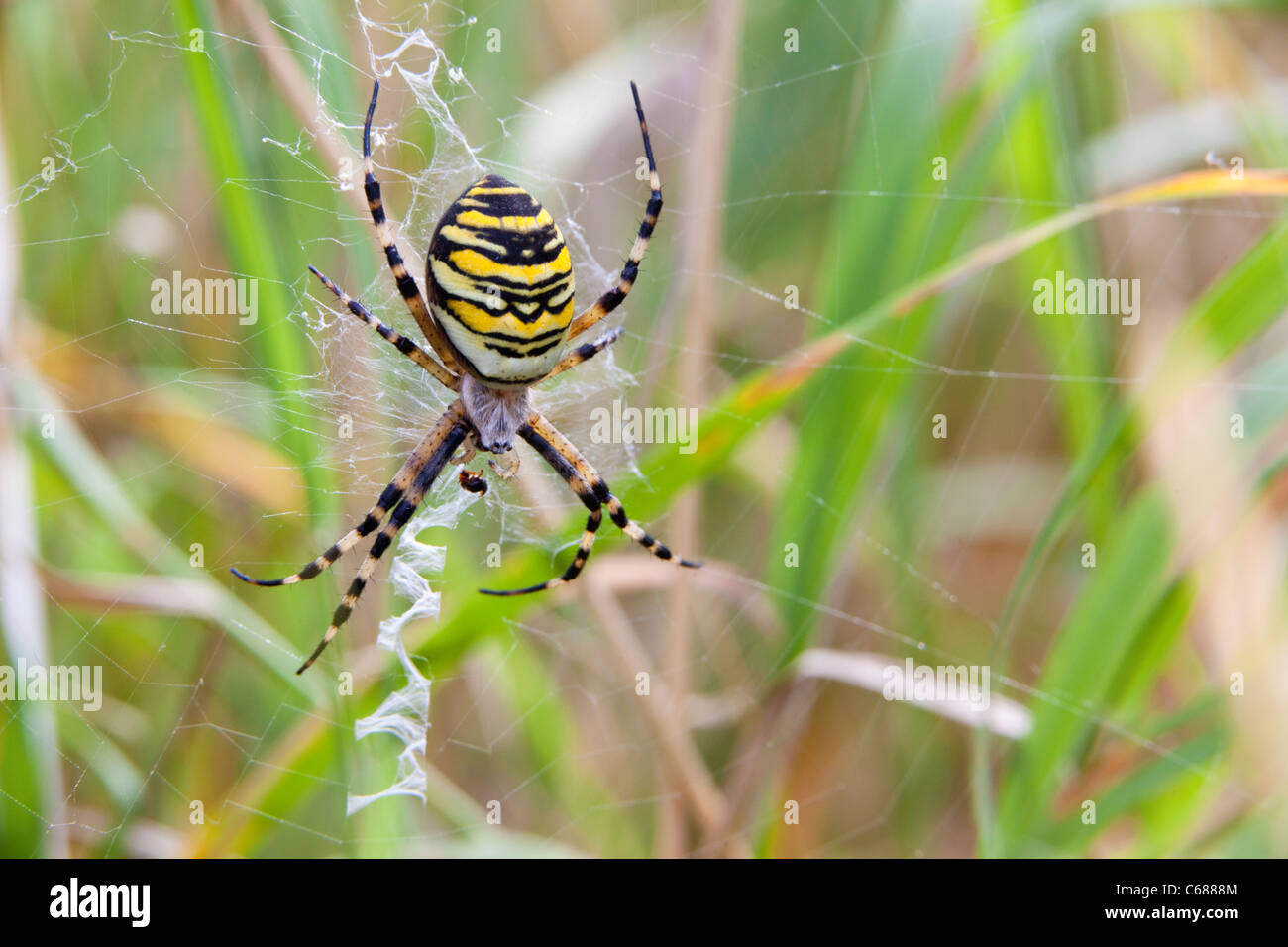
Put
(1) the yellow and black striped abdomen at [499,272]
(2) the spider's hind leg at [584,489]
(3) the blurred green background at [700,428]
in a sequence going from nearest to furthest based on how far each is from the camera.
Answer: (1) the yellow and black striped abdomen at [499,272] < (3) the blurred green background at [700,428] < (2) the spider's hind leg at [584,489]

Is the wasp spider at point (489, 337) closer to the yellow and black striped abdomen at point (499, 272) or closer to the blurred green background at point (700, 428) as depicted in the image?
the yellow and black striped abdomen at point (499, 272)

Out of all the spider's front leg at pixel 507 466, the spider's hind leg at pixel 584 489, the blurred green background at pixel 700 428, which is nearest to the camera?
the blurred green background at pixel 700 428

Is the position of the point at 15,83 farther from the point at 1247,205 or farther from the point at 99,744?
the point at 1247,205

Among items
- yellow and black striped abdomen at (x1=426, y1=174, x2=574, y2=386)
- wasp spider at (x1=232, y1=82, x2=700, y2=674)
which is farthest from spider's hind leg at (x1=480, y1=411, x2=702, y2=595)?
yellow and black striped abdomen at (x1=426, y1=174, x2=574, y2=386)

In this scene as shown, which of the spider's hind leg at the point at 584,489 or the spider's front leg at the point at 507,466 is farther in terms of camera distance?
the spider's front leg at the point at 507,466

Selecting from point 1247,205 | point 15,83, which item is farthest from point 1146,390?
point 15,83

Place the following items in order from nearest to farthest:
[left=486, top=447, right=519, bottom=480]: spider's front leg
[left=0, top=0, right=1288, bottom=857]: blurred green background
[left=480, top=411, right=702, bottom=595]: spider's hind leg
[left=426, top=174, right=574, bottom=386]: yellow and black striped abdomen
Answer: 1. [left=426, top=174, right=574, bottom=386]: yellow and black striped abdomen
2. [left=0, top=0, right=1288, bottom=857]: blurred green background
3. [left=480, top=411, right=702, bottom=595]: spider's hind leg
4. [left=486, top=447, right=519, bottom=480]: spider's front leg

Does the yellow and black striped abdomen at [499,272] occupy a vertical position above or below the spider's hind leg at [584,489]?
above

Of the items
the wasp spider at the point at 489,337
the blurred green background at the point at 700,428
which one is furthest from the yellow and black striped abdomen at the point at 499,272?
the blurred green background at the point at 700,428

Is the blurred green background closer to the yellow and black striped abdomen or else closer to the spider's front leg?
the spider's front leg
